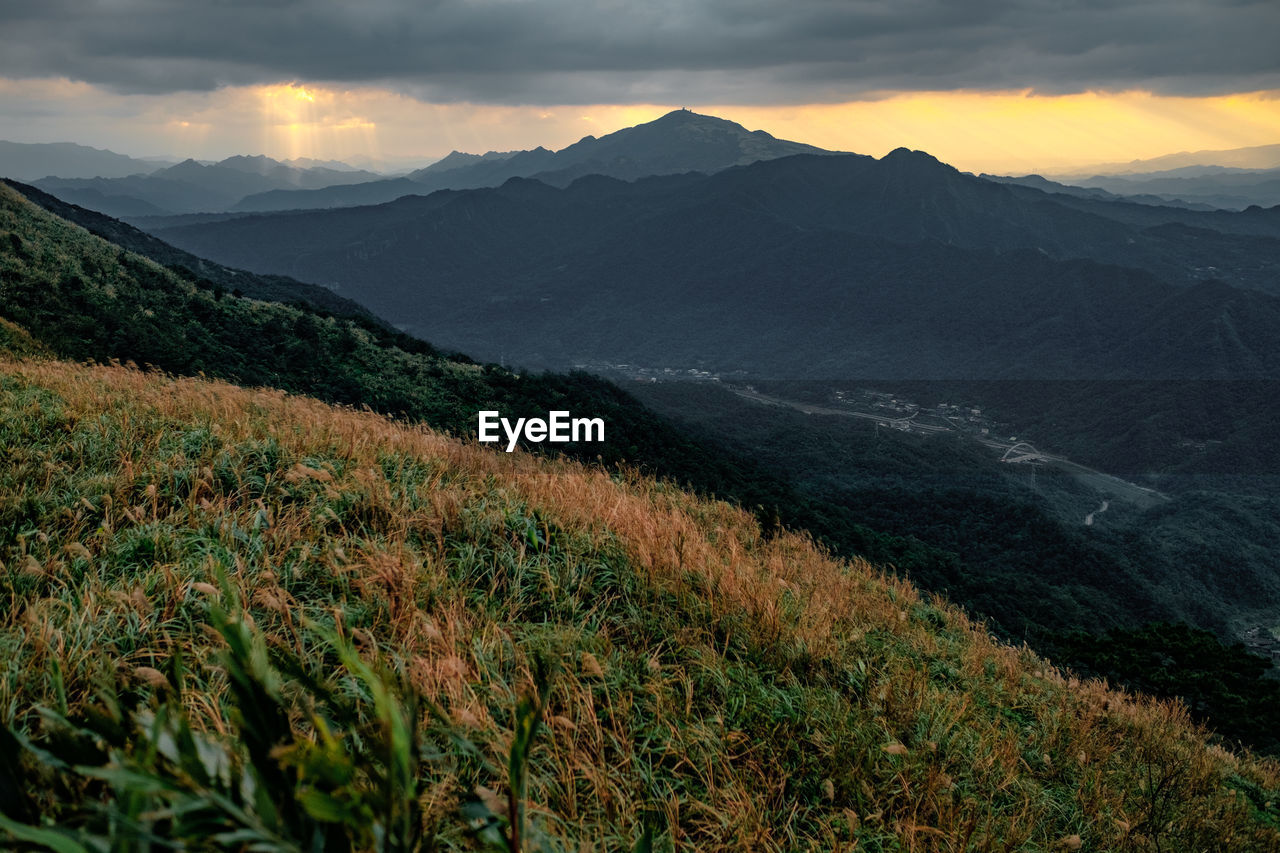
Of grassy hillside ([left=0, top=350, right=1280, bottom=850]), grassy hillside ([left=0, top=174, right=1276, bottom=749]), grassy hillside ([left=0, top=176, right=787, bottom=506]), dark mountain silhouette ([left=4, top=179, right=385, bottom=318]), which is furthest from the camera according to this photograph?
dark mountain silhouette ([left=4, top=179, right=385, bottom=318])

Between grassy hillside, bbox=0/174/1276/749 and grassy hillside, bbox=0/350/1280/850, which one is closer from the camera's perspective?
grassy hillside, bbox=0/350/1280/850

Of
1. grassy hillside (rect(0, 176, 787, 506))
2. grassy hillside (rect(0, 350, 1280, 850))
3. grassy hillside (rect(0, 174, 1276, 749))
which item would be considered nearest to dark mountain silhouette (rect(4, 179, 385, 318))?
grassy hillside (rect(0, 176, 787, 506))

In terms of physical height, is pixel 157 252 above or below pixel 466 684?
above

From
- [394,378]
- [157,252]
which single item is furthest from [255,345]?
[157,252]

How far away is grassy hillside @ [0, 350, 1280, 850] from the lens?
1.45 meters

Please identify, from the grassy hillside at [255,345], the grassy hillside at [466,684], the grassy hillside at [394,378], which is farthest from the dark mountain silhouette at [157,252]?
the grassy hillside at [466,684]

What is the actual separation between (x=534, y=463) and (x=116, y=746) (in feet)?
21.0

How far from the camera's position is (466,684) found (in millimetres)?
2736

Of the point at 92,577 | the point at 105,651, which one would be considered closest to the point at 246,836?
the point at 105,651

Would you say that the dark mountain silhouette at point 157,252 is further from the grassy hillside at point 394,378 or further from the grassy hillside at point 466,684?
the grassy hillside at point 466,684

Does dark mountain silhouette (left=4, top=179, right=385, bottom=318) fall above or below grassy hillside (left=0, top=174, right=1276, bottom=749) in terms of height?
above

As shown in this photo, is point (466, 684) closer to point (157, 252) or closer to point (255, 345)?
point (255, 345)

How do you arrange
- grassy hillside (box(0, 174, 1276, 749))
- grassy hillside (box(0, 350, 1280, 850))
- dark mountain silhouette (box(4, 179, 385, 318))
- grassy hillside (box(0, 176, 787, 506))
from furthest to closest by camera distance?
dark mountain silhouette (box(4, 179, 385, 318)) < grassy hillside (box(0, 176, 787, 506)) < grassy hillside (box(0, 174, 1276, 749)) < grassy hillside (box(0, 350, 1280, 850))

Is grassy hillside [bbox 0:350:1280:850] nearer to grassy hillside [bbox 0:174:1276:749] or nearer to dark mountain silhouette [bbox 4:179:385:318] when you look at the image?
grassy hillside [bbox 0:174:1276:749]
